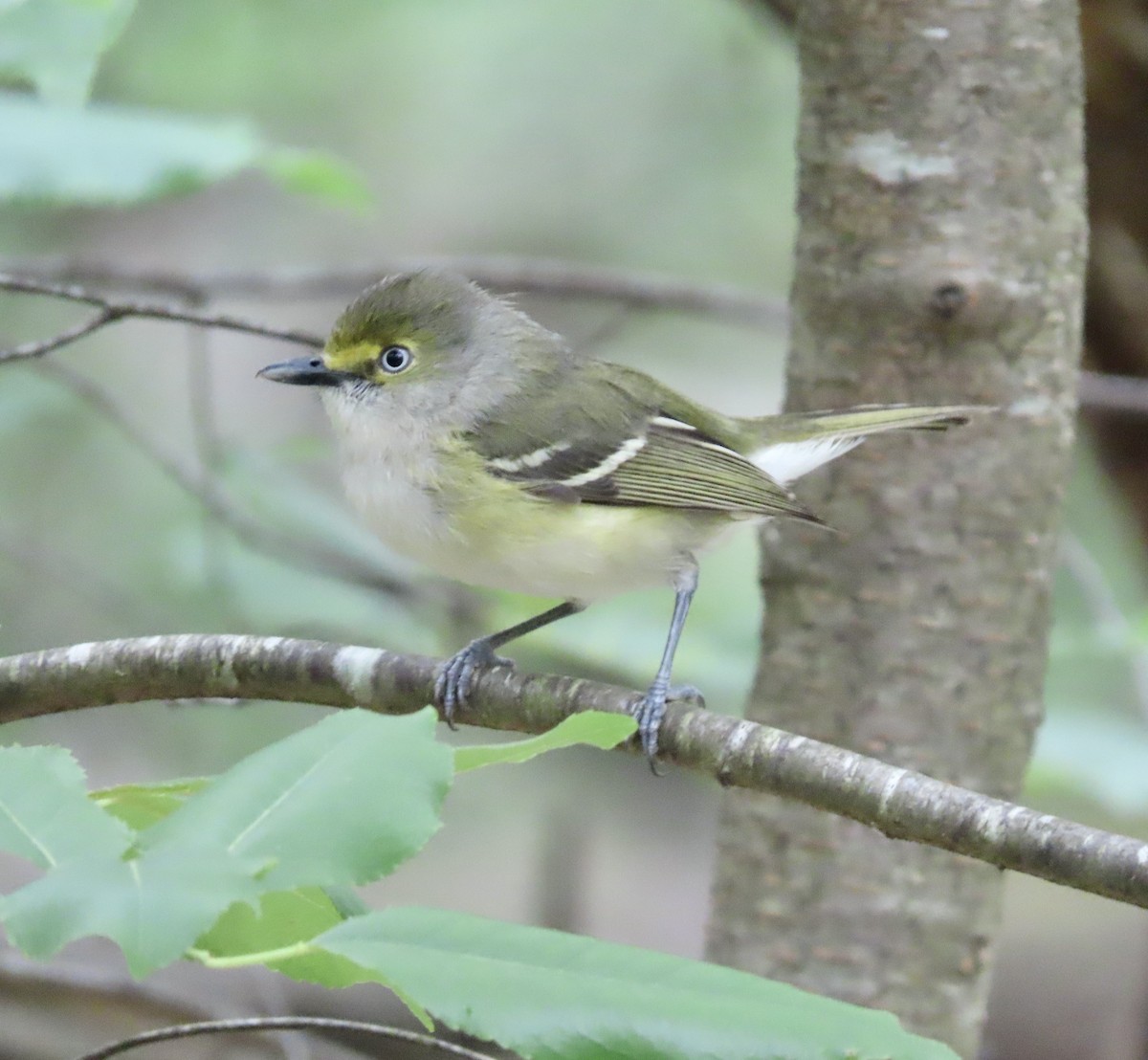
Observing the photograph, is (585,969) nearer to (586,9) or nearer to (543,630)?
(543,630)

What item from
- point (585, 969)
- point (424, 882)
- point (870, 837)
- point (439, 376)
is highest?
point (439, 376)

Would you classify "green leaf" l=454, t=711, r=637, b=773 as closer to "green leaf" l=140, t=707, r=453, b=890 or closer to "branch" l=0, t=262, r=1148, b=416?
"green leaf" l=140, t=707, r=453, b=890

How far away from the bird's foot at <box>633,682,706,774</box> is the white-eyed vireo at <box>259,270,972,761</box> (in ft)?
0.56

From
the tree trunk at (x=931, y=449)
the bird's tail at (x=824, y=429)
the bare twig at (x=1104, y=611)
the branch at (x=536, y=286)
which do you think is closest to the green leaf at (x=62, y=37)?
the tree trunk at (x=931, y=449)

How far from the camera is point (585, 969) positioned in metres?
1.27

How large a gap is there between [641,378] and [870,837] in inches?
55.6

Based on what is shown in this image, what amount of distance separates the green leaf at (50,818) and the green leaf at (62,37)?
1121mm

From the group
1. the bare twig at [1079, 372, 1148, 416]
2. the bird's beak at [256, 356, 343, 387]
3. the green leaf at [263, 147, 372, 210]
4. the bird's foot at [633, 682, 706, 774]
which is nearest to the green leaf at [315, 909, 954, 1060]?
the bird's foot at [633, 682, 706, 774]

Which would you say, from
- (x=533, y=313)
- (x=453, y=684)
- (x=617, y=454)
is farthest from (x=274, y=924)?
(x=533, y=313)

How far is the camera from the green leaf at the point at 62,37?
206 cm

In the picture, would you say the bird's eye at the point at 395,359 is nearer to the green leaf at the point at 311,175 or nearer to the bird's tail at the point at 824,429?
the green leaf at the point at 311,175

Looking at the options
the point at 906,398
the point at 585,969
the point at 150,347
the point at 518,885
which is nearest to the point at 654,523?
the point at 906,398

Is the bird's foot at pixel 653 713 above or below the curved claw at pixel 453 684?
above

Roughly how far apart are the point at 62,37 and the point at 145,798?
3.79ft
